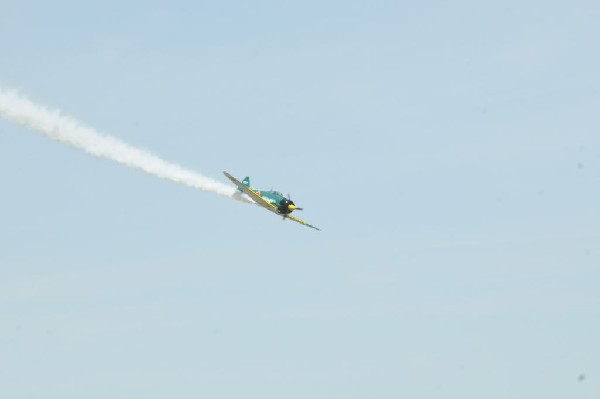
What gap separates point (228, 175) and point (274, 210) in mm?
7427

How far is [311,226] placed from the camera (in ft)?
411

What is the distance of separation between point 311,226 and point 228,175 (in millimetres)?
14417

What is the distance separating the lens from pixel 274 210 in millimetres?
119500

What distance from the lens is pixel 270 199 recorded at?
120375 millimetres

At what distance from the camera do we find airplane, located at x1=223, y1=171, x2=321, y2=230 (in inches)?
4653

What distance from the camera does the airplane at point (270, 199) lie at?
11819 centimetres

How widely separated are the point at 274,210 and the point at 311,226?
7759 millimetres

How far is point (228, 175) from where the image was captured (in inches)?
4643

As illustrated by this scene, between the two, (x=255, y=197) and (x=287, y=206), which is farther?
(x=255, y=197)
